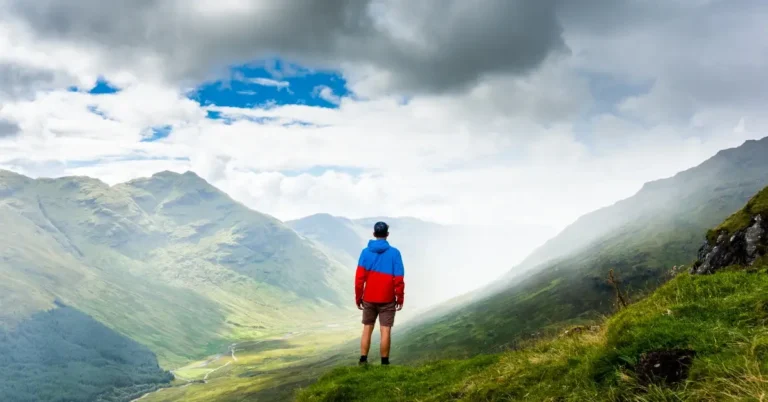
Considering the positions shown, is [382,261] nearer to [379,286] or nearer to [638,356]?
[379,286]

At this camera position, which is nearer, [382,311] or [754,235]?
[382,311]

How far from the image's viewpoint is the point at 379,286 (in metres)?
17.4

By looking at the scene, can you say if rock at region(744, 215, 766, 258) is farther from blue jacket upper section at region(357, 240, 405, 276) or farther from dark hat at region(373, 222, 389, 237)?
dark hat at region(373, 222, 389, 237)

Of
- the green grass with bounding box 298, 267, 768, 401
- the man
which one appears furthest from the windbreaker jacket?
the green grass with bounding box 298, 267, 768, 401

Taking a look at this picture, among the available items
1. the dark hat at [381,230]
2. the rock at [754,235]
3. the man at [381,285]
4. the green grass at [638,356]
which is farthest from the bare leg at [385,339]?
the rock at [754,235]

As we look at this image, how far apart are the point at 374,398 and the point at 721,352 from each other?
9.15 metres

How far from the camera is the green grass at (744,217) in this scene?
2219cm

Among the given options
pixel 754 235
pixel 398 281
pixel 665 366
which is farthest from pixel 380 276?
pixel 754 235

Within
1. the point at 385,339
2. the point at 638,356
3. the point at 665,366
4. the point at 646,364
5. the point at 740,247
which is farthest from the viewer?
the point at 740,247

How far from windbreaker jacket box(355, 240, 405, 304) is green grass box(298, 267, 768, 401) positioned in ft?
10.6

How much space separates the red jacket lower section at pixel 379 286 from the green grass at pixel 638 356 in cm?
315

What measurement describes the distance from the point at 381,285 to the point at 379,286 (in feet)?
0.28

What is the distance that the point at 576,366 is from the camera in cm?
1034

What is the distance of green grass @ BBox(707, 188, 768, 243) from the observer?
22.2 metres
